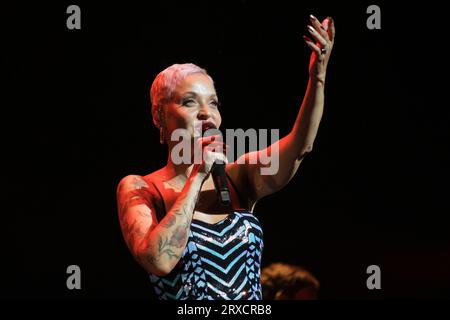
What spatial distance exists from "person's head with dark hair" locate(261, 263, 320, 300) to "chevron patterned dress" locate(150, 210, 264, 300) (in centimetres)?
118

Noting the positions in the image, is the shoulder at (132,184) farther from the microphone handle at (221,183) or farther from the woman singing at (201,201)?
the microphone handle at (221,183)

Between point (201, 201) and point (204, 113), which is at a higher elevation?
point (204, 113)

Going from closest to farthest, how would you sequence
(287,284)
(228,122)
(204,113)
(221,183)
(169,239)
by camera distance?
(169,239), (221,183), (204,113), (287,284), (228,122)

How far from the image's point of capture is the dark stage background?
126 inches

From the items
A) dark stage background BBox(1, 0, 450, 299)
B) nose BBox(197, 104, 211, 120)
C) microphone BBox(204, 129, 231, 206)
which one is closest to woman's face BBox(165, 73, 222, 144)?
nose BBox(197, 104, 211, 120)

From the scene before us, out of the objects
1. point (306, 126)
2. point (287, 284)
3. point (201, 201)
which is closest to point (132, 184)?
point (201, 201)

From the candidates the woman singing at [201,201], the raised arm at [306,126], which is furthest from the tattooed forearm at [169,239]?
the raised arm at [306,126]

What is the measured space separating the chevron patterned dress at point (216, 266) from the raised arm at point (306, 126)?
0.18 metres

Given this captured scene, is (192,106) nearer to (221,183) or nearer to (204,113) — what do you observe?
(204,113)

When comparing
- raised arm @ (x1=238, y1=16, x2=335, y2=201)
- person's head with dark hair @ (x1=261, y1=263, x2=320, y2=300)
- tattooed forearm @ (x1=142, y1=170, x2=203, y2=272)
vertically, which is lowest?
person's head with dark hair @ (x1=261, y1=263, x2=320, y2=300)

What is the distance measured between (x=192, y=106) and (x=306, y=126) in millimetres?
358

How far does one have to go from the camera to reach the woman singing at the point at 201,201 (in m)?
1.79

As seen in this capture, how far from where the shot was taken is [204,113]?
1989mm

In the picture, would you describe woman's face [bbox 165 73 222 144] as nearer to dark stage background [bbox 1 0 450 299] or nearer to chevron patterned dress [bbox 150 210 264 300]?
chevron patterned dress [bbox 150 210 264 300]
